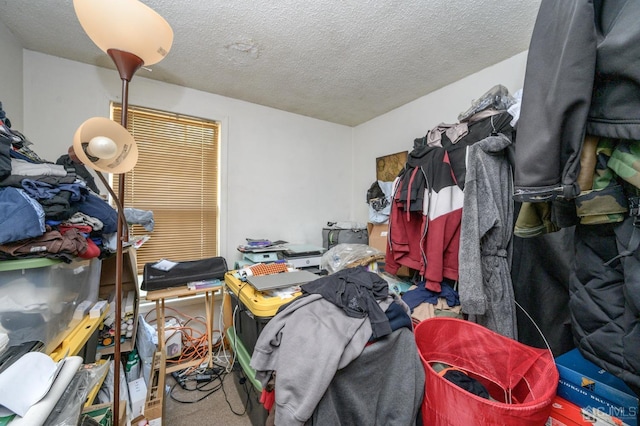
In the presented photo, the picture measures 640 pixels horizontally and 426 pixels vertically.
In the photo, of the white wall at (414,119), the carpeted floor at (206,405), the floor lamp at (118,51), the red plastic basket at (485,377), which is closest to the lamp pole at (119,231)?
the floor lamp at (118,51)

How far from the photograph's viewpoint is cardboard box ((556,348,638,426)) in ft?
2.49

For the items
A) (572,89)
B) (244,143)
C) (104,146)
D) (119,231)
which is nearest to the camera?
(572,89)

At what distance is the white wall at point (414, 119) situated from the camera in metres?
1.75

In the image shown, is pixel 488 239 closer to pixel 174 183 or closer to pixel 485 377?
pixel 485 377

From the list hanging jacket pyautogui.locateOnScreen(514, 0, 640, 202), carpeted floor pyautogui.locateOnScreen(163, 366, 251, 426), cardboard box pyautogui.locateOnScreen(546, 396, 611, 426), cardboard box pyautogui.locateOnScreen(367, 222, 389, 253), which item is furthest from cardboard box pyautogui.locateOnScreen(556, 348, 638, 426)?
carpeted floor pyautogui.locateOnScreen(163, 366, 251, 426)

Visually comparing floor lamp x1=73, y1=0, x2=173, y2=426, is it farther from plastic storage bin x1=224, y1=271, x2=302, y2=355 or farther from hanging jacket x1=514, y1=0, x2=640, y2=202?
hanging jacket x1=514, y1=0, x2=640, y2=202

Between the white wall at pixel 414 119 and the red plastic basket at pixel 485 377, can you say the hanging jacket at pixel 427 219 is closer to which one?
the red plastic basket at pixel 485 377

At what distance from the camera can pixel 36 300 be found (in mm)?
824

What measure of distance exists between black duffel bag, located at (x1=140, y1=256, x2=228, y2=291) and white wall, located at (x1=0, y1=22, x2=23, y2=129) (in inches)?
49.3

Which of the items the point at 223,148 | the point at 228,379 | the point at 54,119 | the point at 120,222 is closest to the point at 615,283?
the point at 120,222

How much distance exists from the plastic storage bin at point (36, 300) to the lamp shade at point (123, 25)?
78 cm

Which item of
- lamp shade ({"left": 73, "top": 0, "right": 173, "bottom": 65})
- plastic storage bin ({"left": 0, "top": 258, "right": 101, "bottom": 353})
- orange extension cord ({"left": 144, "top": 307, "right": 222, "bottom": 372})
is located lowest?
orange extension cord ({"left": 144, "top": 307, "right": 222, "bottom": 372})

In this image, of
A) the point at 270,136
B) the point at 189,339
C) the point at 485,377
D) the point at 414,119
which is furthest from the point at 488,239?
the point at 189,339

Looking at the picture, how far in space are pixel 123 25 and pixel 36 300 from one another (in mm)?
976
